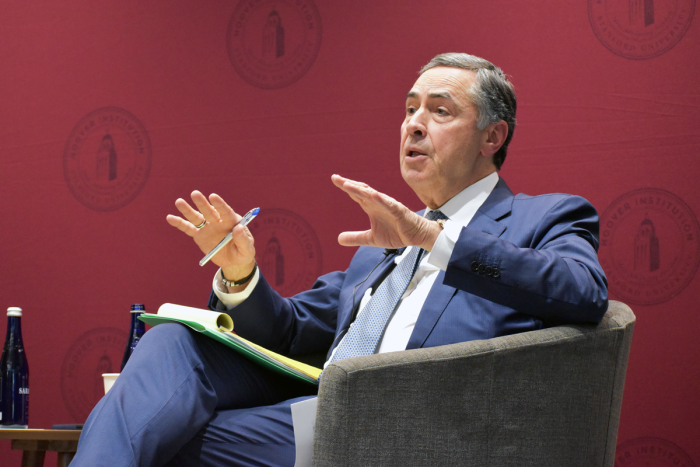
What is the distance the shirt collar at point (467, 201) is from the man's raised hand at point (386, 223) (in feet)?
1.26

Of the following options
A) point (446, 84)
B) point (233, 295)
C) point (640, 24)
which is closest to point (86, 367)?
point (233, 295)

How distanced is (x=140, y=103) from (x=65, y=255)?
2.01ft

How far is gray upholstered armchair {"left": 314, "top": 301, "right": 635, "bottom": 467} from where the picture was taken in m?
0.92

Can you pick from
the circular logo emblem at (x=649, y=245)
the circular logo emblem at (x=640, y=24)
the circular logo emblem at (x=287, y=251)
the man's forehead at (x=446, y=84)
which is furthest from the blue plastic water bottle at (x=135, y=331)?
the circular logo emblem at (x=640, y=24)

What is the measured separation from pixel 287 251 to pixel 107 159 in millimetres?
758

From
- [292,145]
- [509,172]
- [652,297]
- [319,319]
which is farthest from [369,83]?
[652,297]

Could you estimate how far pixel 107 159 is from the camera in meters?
2.31

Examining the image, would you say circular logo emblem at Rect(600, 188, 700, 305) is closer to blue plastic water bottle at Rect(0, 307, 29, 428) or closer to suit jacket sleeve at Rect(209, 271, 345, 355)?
suit jacket sleeve at Rect(209, 271, 345, 355)

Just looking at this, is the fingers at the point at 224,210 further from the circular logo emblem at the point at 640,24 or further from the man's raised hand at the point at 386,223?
the circular logo emblem at the point at 640,24

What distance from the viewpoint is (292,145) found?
2.20 metres

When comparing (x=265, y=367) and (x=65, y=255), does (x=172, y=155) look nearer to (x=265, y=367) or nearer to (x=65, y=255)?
(x=65, y=255)

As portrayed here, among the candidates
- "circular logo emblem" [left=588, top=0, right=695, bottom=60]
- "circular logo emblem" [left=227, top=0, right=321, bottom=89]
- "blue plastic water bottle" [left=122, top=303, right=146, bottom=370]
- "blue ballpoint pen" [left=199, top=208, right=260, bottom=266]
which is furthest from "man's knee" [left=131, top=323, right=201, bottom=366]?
"circular logo emblem" [left=588, top=0, right=695, bottom=60]

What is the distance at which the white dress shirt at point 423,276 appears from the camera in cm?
111

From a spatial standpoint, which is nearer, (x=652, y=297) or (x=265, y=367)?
(x=265, y=367)
